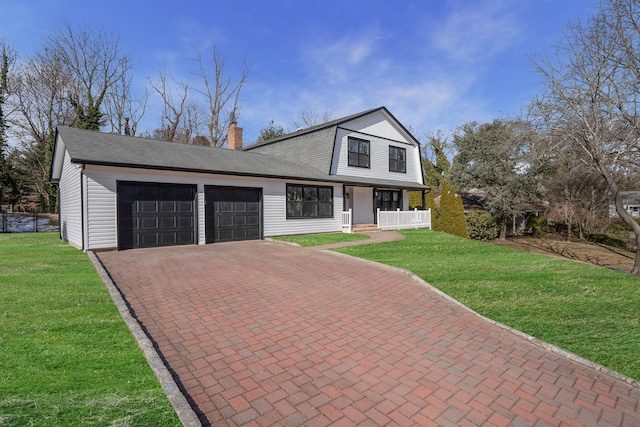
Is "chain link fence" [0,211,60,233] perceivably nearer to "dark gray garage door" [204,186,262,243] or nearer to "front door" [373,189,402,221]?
"dark gray garage door" [204,186,262,243]

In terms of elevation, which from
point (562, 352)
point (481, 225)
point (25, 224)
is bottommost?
point (562, 352)

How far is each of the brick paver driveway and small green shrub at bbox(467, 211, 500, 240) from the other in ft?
63.2

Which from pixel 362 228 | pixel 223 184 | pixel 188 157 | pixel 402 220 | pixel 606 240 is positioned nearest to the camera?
pixel 223 184

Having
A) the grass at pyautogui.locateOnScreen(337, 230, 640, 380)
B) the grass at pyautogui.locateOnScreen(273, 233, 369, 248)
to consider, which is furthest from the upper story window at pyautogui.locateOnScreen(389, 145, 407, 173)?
the grass at pyautogui.locateOnScreen(337, 230, 640, 380)

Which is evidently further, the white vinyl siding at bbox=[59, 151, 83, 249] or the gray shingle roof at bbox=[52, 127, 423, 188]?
the white vinyl siding at bbox=[59, 151, 83, 249]

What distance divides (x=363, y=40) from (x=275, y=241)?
1068 centimetres

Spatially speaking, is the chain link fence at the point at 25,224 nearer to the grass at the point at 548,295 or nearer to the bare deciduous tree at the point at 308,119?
the grass at the point at 548,295

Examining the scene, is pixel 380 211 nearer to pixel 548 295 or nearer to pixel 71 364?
pixel 548 295

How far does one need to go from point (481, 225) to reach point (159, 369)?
964 inches

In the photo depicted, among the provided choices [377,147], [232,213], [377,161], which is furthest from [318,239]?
[377,147]

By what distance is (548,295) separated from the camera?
6.29 meters

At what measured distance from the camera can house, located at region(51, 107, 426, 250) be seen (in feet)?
33.7

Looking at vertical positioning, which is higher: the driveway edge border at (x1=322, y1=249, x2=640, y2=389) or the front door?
the front door

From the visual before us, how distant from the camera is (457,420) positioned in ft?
8.93
